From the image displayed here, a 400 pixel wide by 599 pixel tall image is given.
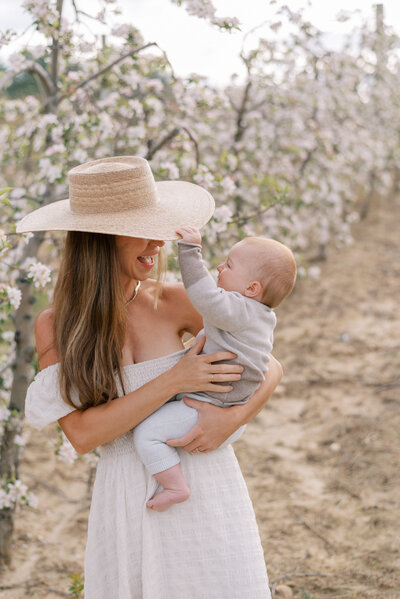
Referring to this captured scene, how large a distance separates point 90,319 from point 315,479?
2.92 meters

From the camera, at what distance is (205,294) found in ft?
5.38

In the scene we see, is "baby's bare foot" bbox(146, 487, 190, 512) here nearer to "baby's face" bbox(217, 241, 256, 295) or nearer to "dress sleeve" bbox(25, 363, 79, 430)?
"dress sleeve" bbox(25, 363, 79, 430)

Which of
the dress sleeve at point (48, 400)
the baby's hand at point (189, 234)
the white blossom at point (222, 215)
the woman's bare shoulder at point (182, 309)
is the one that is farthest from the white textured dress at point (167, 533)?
the white blossom at point (222, 215)

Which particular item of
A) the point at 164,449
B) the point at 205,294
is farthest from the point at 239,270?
the point at 164,449

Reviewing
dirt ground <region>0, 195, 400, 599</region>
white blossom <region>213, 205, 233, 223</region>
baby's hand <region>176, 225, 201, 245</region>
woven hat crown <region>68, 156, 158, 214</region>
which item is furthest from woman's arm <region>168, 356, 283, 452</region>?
dirt ground <region>0, 195, 400, 599</region>

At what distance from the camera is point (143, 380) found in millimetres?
1767

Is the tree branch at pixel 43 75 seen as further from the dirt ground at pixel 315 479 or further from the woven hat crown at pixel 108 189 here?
the dirt ground at pixel 315 479

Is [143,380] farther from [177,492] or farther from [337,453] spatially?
[337,453]

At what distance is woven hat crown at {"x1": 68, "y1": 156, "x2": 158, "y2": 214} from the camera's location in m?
1.70

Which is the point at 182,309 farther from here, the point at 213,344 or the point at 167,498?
the point at 167,498

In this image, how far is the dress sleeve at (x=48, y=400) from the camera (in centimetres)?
171

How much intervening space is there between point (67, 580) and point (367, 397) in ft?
9.41

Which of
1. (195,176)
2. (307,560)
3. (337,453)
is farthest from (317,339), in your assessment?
(195,176)

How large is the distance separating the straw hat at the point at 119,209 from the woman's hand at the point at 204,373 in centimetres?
33
